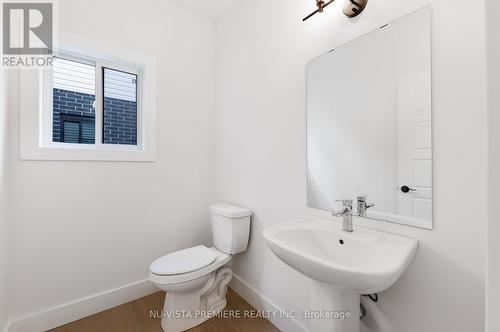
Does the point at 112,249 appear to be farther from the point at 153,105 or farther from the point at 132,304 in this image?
the point at 153,105

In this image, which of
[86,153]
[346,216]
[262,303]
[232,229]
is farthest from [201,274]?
[86,153]

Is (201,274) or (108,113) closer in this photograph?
(201,274)

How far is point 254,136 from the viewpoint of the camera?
1756 millimetres

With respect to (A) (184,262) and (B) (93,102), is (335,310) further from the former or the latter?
(B) (93,102)

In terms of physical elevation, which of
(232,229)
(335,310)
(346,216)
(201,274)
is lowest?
(201,274)

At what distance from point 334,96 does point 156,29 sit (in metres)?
1.60

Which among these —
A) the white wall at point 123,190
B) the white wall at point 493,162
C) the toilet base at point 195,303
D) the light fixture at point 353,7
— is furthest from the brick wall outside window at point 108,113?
the white wall at point 493,162

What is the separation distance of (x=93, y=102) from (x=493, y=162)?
2293 millimetres

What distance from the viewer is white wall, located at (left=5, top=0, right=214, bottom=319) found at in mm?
1478

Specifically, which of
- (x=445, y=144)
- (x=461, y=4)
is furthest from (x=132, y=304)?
(x=461, y=4)

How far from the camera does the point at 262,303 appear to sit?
1671 millimetres

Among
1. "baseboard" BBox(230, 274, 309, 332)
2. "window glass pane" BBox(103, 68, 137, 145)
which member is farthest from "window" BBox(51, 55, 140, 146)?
"baseboard" BBox(230, 274, 309, 332)

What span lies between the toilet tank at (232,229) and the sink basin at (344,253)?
0.59 meters


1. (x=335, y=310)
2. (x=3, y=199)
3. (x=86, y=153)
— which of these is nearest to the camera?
(x=335, y=310)
